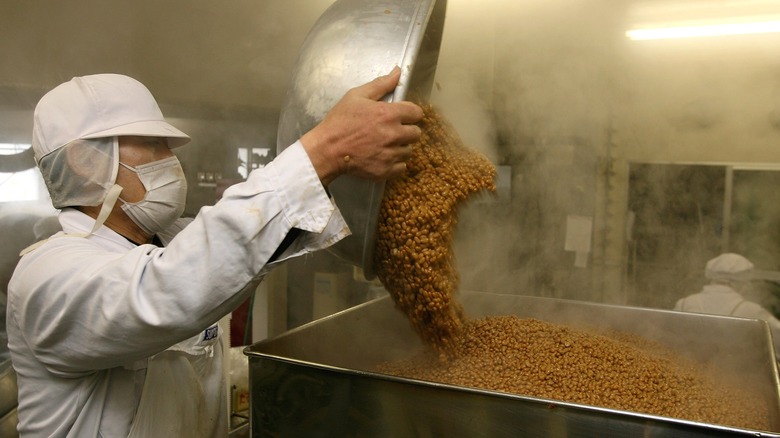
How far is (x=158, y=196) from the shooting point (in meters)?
1.06

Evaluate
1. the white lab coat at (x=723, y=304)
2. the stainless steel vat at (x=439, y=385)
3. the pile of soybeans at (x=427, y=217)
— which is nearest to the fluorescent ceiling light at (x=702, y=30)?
the white lab coat at (x=723, y=304)

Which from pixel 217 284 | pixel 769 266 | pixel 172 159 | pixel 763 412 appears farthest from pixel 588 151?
pixel 217 284

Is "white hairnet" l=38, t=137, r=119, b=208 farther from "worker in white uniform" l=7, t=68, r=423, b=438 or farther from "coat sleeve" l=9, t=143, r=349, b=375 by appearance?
"coat sleeve" l=9, t=143, r=349, b=375

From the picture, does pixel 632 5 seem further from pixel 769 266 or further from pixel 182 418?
pixel 182 418

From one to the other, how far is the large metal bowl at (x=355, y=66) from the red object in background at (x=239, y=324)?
1.19m

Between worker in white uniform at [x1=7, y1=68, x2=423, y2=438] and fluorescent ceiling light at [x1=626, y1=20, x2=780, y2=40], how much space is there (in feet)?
7.63

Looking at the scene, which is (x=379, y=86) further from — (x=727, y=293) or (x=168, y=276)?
(x=727, y=293)

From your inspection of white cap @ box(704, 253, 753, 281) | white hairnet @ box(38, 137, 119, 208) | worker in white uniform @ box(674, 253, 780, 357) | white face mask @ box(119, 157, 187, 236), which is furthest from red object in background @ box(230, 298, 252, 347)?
white cap @ box(704, 253, 753, 281)

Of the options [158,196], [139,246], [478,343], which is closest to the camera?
[139,246]

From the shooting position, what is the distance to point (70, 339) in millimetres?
861

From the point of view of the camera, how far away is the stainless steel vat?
2.85 ft

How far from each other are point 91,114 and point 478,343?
36.6 inches

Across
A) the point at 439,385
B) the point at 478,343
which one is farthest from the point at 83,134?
the point at 478,343

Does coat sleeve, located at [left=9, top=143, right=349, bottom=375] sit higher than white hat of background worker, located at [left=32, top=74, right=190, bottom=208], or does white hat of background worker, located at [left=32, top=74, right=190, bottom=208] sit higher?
white hat of background worker, located at [left=32, top=74, right=190, bottom=208]
